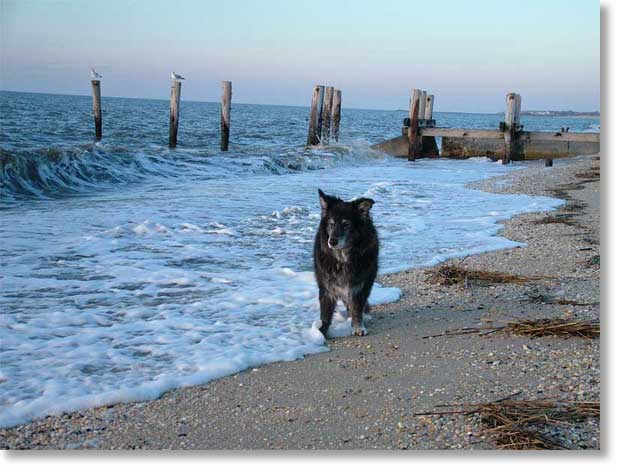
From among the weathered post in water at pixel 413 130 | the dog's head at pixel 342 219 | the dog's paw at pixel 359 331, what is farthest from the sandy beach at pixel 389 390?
the weathered post in water at pixel 413 130

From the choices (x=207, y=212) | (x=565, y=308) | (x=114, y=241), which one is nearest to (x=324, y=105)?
(x=207, y=212)

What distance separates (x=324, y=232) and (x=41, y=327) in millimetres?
2056

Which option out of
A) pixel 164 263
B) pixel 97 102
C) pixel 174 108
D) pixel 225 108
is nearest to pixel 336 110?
pixel 225 108

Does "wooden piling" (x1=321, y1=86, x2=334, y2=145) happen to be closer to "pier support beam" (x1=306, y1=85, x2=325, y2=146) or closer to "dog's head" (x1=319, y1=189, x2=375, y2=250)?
"pier support beam" (x1=306, y1=85, x2=325, y2=146)

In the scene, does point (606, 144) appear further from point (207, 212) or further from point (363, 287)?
point (207, 212)

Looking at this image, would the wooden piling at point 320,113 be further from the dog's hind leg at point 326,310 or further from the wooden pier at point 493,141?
the dog's hind leg at point 326,310

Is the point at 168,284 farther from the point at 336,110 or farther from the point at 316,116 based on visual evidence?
the point at 336,110

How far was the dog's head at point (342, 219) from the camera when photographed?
15.1 ft

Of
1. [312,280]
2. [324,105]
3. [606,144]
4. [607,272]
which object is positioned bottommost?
[312,280]

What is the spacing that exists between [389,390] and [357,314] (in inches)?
46.7

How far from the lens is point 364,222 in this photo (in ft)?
15.6

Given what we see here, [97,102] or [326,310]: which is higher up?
[97,102]

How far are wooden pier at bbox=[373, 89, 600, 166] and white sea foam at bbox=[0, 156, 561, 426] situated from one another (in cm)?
971

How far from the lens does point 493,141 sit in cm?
2441
